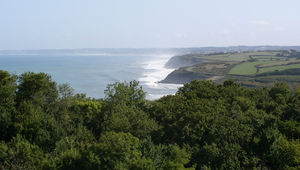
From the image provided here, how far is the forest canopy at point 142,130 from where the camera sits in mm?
21438

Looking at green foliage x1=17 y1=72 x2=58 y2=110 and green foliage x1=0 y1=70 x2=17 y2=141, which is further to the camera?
green foliage x1=17 y1=72 x2=58 y2=110

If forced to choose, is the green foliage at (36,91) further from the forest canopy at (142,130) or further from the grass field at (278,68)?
the grass field at (278,68)

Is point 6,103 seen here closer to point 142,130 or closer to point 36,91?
point 36,91

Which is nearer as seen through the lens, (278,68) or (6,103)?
(6,103)

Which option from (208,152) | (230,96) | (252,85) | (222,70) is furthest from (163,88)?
(208,152)

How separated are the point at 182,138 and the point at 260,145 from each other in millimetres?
7143

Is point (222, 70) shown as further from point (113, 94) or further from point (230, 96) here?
point (113, 94)

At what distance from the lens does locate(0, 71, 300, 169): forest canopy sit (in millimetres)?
21438

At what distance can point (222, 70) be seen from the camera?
5281 inches

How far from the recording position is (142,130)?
27.9 m

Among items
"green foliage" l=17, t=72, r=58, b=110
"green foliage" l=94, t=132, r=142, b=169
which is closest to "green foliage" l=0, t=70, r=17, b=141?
"green foliage" l=17, t=72, r=58, b=110

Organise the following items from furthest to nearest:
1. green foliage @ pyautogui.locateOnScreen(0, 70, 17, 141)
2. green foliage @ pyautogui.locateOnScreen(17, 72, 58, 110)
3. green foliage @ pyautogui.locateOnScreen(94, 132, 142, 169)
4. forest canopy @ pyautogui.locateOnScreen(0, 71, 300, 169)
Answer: green foliage @ pyautogui.locateOnScreen(17, 72, 58, 110) → green foliage @ pyautogui.locateOnScreen(0, 70, 17, 141) → forest canopy @ pyautogui.locateOnScreen(0, 71, 300, 169) → green foliage @ pyautogui.locateOnScreen(94, 132, 142, 169)

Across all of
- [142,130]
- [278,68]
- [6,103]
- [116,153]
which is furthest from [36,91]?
[278,68]

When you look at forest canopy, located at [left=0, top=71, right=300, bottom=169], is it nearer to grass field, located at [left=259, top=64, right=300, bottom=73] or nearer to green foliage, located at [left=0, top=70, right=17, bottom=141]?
green foliage, located at [left=0, top=70, right=17, bottom=141]
